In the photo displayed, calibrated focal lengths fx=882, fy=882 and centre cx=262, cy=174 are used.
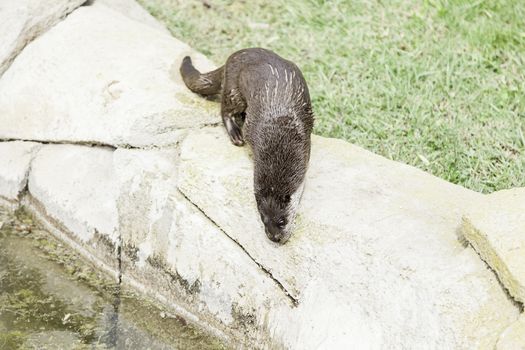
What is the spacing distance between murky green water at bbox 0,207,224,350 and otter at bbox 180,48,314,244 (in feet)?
2.42

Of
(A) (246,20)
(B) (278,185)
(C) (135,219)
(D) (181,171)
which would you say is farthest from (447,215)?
(A) (246,20)

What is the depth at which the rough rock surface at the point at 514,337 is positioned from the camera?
3068mm

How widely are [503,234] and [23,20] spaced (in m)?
3.32

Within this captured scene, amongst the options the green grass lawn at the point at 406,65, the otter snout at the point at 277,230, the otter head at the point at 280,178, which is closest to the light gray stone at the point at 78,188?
the otter head at the point at 280,178

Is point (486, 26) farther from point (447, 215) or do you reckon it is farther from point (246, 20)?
point (447, 215)

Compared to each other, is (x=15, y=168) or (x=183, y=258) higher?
(x=183, y=258)

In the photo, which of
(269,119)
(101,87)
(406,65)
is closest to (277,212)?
(269,119)

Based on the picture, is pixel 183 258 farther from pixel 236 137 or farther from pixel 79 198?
pixel 79 198

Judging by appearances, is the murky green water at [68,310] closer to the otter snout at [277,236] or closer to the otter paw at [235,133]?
the otter snout at [277,236]

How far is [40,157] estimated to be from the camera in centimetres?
498

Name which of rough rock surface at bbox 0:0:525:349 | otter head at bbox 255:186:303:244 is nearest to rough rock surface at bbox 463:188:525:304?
rough rock surface at bbox 0:0:525:349

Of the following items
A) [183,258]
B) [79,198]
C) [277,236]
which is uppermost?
[277,236]

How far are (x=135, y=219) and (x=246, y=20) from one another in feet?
7.73

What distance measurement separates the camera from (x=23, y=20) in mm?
5355
